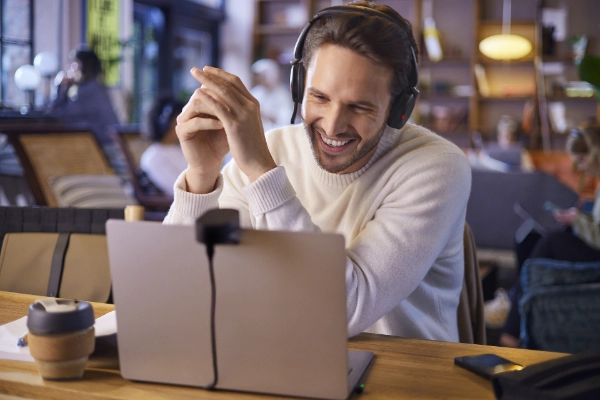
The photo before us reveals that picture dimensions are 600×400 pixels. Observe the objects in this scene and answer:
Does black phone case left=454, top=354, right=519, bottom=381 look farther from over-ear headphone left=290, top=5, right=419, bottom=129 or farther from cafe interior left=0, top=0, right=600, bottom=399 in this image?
over-ear headphone left=290, top=5, right=419, bottom=129

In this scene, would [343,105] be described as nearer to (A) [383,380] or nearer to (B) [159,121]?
(A) [383,380]

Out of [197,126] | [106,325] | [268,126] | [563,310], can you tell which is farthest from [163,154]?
[268,126]

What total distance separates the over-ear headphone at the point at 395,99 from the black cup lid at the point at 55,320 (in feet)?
2.13

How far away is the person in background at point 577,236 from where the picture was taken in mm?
2570

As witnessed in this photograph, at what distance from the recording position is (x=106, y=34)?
18.8 feet

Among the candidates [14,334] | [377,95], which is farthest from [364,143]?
[14,334]

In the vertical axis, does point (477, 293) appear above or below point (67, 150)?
below

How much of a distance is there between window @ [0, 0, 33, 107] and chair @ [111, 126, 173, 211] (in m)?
1.53

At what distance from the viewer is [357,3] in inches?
46.6

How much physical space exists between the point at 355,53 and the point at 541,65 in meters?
6.58

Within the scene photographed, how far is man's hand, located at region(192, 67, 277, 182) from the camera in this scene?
954 mm

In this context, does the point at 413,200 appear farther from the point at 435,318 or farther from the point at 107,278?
the point at 107,278

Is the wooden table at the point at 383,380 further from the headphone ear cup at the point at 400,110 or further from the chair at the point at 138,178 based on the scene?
the chair at the point at 138,178

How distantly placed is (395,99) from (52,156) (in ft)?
6.32
